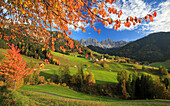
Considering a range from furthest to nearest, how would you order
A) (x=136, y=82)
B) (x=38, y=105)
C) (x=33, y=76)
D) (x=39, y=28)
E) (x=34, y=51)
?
(x=34, y=51) < (x=136, y=82) < (x=33, y=76) < (x=38, y=105) < (x=39, y=28)

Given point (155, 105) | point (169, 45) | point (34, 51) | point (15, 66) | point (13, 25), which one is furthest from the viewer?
point (169, 45)

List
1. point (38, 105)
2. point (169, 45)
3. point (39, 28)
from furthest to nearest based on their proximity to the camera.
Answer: point (169, 45)
point (38, 105)
point (39, 28)

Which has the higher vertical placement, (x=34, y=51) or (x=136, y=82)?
(x=34, y=51)

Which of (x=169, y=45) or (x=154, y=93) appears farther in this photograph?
(x=169, y=45)

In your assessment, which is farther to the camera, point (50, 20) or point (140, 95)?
point (140, 95)

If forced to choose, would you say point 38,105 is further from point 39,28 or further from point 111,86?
point 111,86

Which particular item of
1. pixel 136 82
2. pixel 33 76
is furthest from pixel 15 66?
pixel 136 82

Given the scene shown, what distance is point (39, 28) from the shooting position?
499 cm

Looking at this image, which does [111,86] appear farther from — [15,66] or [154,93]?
[15,66]

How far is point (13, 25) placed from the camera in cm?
591

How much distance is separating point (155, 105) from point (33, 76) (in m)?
38.0

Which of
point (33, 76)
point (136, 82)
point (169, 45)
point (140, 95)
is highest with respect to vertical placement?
point (169, 45)

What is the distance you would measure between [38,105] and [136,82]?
3863cm

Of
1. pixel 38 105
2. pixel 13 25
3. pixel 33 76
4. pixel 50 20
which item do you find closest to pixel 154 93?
pixel 38 105
